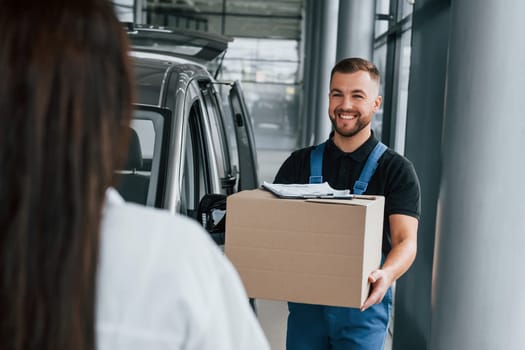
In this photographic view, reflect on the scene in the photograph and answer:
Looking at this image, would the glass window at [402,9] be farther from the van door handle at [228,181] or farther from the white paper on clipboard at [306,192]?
the white paper on clipboard at [306,192]

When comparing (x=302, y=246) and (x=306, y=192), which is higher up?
(x=306, y=192)

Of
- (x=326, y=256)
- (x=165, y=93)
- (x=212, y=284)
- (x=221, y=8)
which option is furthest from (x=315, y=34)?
(x=212, y=284)

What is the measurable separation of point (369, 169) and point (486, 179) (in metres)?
→ 0.44

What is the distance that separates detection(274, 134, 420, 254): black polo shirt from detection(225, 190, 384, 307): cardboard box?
510 mm

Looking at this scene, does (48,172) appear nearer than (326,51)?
Yes

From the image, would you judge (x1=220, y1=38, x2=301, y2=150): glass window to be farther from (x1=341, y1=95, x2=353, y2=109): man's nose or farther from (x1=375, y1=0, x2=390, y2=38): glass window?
(x1=341, y1=95, x2=353, y2=109): man's nose

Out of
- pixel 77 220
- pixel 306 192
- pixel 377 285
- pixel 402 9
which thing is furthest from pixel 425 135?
pixel 77 220

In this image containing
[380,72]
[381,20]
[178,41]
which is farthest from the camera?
[381,20]

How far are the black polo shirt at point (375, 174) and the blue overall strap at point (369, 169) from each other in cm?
2

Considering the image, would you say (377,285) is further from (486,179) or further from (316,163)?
(486,179)

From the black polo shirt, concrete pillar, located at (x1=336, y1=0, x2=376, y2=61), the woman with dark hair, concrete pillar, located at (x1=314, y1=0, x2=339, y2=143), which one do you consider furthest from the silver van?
concrete pillar, located at (x1=314, y1=0, x2=339, y2=143)

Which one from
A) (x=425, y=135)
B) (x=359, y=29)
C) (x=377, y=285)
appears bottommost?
(x=377, y=285)

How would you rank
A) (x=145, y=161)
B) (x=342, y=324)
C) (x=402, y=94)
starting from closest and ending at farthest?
(x=342, y=324), (x=145, y=161), (x=402, y=94)

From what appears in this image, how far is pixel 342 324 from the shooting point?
253 centimetres
